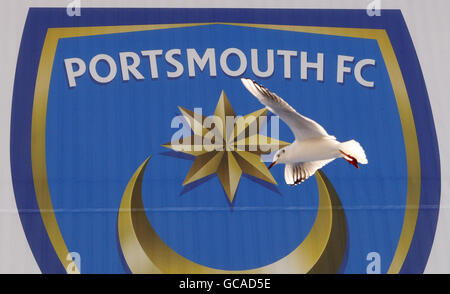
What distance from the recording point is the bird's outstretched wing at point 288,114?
29.2 ft

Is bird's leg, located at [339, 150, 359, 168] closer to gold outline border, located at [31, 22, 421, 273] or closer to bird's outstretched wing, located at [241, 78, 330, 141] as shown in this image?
bird's outstretched wing, located at [241, 78, 330, 141]


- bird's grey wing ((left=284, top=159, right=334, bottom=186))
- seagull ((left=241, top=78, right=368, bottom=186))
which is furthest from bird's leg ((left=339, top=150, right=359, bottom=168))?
bird's grey wing ((left=284, top=159, right=334, bottom=186))

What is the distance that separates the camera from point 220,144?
9789 millimetres

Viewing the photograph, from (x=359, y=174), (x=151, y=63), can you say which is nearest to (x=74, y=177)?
(x=151, y=63)

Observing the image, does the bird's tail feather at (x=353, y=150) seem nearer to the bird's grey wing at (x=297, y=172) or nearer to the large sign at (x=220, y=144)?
the large sign at (x=220, y=144)

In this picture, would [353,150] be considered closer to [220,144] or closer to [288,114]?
[288,114]

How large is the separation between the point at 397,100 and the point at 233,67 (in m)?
1.92

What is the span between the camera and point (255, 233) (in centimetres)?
961

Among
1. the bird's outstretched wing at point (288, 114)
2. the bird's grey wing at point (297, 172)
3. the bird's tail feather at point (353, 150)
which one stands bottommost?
the bird's grey wing at point (297, 172)

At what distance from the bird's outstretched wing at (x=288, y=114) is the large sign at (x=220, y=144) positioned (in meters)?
0.02

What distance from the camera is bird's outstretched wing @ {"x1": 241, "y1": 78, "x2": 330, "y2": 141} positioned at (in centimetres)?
891

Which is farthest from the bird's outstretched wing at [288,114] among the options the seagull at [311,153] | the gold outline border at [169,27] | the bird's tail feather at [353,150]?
the gold outline border at [169,27]

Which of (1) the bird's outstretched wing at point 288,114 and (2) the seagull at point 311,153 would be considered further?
(2) the seagull at point 311,153

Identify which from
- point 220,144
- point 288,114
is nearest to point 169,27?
point 220,144
